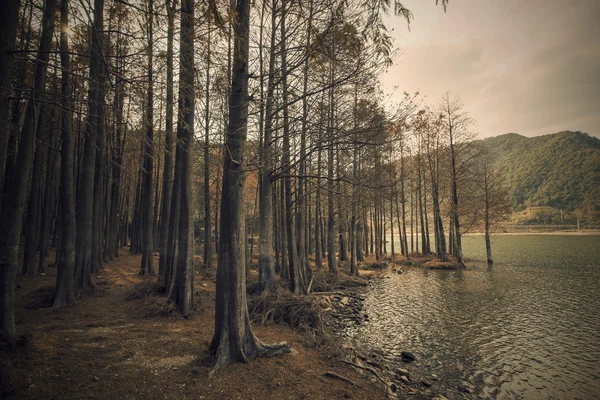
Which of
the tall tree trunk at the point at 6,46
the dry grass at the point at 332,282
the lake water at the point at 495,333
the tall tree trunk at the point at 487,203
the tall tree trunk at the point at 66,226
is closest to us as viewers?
the tall tree trunk at the point at 6,46

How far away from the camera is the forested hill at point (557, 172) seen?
88.7 metres

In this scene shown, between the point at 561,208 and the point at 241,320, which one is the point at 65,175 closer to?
the point at 241,320

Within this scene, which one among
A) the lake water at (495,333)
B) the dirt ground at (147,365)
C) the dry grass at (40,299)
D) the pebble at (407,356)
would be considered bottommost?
the lake water at (495,333)

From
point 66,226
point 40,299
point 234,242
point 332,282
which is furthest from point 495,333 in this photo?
point 40,299

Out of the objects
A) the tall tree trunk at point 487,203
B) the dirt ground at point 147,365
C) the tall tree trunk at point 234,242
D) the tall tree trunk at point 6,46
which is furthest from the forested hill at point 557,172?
the tall tree trunk at point 6,46

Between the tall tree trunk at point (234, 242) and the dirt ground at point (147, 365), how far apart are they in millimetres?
365

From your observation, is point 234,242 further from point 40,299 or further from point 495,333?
point 495,333

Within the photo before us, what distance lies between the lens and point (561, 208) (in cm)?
8962

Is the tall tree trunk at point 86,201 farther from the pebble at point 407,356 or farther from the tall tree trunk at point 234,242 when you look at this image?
the pebble at point 407,356

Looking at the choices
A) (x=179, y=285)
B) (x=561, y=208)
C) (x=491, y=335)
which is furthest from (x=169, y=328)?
(x=561, y=208)

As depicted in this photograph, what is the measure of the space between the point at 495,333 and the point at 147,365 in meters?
9.77

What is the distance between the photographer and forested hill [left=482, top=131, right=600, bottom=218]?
8869 centimetres

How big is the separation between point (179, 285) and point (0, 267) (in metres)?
3.60

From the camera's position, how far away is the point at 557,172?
10088cm
